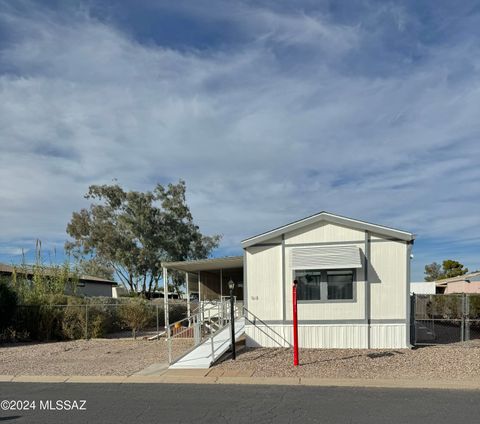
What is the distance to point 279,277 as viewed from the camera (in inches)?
512

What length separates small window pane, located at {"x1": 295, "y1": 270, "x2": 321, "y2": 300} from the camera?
12.7m

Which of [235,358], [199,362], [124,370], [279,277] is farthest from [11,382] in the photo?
[279,277]

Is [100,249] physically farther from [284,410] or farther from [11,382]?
[284,410]

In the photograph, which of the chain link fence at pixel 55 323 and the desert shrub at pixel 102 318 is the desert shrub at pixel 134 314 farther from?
the desert shrub at pixel 102 318

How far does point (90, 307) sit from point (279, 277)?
814 centimetres

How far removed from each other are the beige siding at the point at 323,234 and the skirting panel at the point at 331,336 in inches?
91.4

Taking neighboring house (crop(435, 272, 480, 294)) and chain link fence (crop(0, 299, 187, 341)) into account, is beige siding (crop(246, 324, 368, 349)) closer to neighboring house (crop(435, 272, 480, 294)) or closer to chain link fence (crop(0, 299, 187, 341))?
chain link fence (crop(0, 299, 187, 341))

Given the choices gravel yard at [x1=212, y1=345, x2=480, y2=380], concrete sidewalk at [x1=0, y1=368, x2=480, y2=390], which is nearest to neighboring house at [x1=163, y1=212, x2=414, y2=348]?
gravel yard at [x1=212, y1=345, x2=480, y2=380]

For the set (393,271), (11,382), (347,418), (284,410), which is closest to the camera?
(347,418)

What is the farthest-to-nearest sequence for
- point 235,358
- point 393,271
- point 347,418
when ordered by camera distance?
point 393,271 → point 235,358 → point 347,418

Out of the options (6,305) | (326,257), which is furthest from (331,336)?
(6,305)

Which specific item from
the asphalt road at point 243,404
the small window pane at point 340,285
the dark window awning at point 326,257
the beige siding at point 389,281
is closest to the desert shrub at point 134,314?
the dark window awning at point 326,257

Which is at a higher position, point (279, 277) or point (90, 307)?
point (279, 277)

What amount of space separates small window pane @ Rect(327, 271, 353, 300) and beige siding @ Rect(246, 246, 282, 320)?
139 cm
